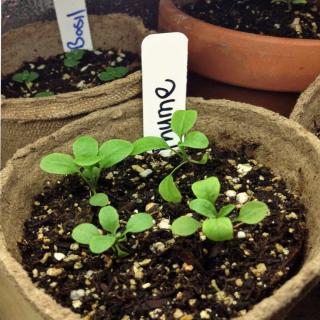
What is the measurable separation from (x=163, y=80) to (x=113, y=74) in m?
0.29

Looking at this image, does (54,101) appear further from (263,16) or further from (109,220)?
(263,16)

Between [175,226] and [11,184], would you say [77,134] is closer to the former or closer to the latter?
[11,184]

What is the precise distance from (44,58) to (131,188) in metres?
0.58

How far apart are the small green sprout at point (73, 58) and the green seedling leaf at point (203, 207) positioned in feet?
2.18

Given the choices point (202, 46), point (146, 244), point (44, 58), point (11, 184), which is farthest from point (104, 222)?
point (44, 58)

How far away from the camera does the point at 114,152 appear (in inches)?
34.3

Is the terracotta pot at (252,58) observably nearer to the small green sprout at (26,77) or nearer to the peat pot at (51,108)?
the peat pot at (51,108)

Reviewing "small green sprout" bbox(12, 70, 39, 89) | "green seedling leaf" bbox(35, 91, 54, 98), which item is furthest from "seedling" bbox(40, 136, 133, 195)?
"small green sprout" bbox(12, 70, 39, 89)

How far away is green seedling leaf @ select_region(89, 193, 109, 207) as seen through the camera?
863 mm

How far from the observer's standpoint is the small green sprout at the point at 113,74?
1.19 m

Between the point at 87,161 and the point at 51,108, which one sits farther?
the point at 51,108

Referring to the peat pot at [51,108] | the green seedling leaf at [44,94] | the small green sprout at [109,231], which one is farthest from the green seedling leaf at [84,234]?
the green seedling leaf at [44,94]

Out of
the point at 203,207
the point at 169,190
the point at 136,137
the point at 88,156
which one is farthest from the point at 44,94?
the point at 203,207

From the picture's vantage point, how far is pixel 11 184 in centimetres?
88
